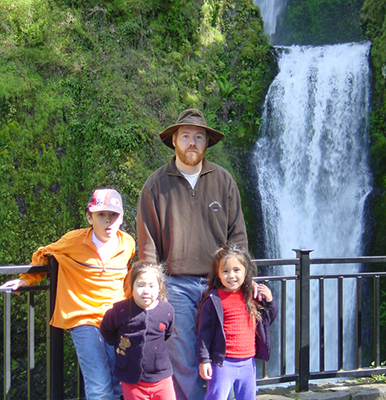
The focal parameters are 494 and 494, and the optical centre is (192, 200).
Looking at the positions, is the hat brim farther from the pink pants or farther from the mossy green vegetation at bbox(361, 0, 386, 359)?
the mossy green vegetation at bbox(361, 0, 386, 359)

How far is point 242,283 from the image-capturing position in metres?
3.23

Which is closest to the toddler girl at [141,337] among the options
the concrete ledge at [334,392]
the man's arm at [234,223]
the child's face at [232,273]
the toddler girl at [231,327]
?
the toddler girl at [231,327]

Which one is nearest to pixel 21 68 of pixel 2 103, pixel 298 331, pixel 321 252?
pixel 2 103

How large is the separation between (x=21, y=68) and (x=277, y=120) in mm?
6480

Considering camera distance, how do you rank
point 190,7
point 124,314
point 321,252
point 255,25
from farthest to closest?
point 255,25 → point 190,7 → point 321,252 → point 124,314

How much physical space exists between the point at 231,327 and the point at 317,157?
10.0 m

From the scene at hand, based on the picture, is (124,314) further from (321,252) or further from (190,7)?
(190,7)

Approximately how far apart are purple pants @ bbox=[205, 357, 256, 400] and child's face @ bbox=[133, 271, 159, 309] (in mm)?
601

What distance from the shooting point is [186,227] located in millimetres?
3307

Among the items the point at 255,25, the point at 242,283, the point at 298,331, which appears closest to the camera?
the point at 242,283

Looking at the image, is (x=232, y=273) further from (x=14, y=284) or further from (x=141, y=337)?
(x=14, y=284)

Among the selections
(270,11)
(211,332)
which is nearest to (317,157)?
(211,332)

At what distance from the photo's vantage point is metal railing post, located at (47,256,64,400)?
3.59 m

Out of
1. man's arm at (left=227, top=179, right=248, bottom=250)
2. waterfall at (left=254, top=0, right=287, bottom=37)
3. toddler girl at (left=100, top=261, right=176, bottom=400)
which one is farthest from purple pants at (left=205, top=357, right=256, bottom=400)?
waterfall at (left=254, top=0, right=287, bottom=37)
